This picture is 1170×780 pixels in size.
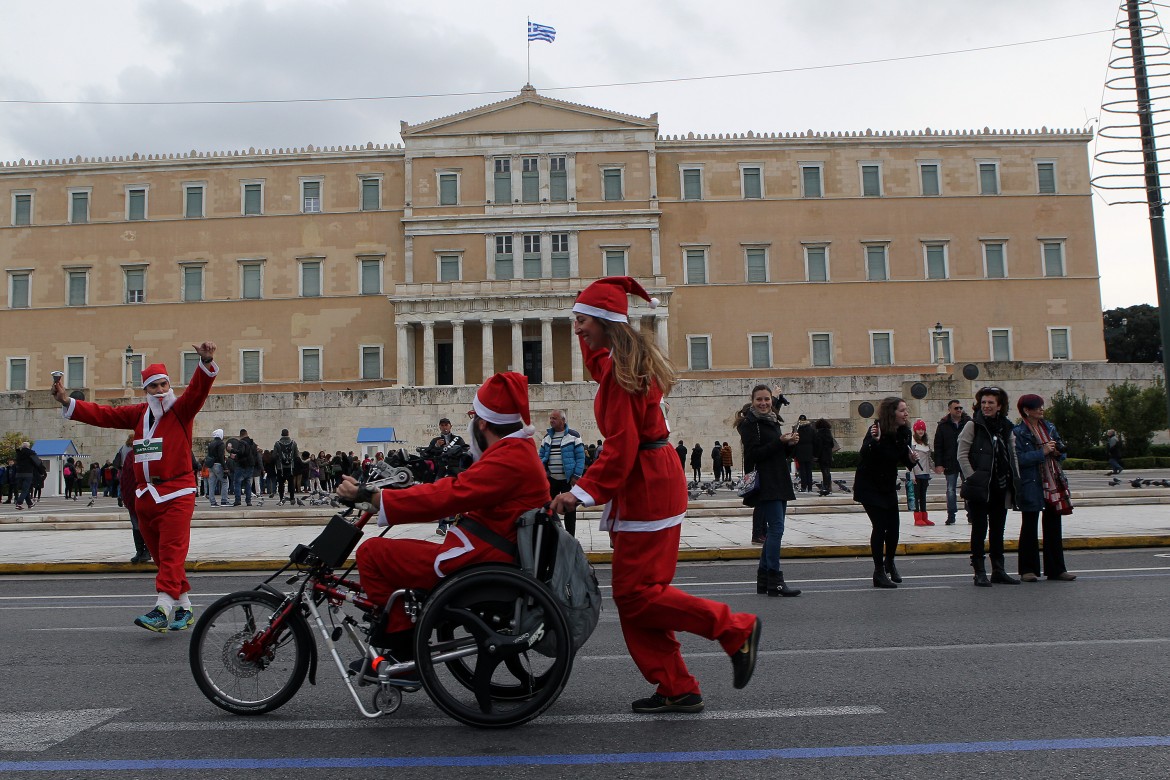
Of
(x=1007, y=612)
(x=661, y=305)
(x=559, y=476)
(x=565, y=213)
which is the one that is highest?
(x=565, y=213)

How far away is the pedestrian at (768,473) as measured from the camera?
29.4 ft

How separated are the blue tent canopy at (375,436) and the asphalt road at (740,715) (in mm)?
31202

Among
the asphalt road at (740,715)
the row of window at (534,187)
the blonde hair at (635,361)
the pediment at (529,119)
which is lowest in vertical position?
the asphalt road at (740,715)

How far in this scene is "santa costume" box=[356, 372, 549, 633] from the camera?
4.55 metres

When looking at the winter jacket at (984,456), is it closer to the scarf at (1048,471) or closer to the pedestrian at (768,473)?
the scarf at (1048,471)

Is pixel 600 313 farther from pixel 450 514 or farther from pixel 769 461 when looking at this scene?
pixel 769 461

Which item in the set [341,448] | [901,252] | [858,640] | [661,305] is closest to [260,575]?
[858,640]

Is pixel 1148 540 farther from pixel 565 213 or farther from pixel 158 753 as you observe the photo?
pixel 565 213

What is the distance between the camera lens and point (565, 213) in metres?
53.2

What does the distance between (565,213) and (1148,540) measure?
141ft

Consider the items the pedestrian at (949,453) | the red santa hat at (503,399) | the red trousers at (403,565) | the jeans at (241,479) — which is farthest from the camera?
the jeans at (241,479)

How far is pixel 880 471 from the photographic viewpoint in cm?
964

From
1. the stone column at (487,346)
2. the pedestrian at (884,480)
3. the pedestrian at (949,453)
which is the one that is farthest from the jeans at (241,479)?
the stone column at (487,346)

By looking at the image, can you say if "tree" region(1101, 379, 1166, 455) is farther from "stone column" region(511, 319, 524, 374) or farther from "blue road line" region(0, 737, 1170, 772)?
"blue road line" region(0, 737, 1170, 772)
